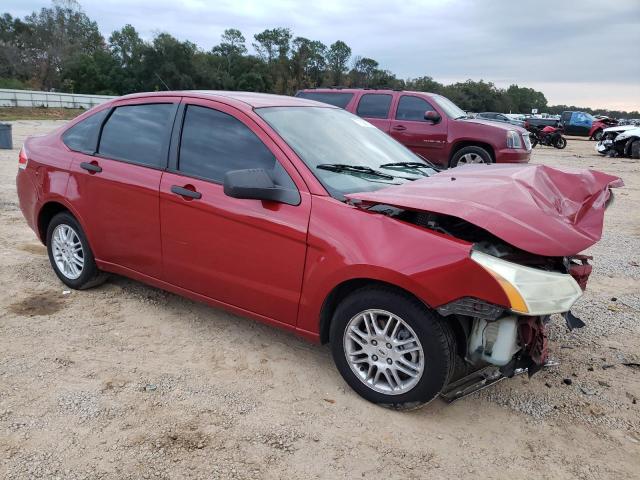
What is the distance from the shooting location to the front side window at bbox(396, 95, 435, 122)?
10.6 m

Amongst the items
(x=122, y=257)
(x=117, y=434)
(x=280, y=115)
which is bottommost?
(x=117, y=434)

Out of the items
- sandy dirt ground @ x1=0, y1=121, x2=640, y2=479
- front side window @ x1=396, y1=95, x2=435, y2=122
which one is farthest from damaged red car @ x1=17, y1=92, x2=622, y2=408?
front side window @ x1=396, y1=95, x2=435, y2=122

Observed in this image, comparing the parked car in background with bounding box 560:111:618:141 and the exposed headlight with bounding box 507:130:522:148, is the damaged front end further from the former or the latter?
the parked car in background with bounding box 560:111:618:141

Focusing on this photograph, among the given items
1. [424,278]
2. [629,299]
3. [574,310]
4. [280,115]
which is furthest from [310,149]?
[629,299]

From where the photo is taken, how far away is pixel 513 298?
2.62m

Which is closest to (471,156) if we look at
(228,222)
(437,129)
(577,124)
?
(437,129)

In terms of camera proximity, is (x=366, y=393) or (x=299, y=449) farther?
(x=366, y=393)

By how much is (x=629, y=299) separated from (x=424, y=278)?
3187mm

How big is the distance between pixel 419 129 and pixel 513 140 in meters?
1.83

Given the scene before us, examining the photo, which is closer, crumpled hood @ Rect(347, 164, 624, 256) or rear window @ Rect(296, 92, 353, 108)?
crumpled hood @ Rect(347, 164, 624, 256)

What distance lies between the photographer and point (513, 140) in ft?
34.6

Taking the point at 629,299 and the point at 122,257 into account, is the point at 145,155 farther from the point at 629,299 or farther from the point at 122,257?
the point at 629,299

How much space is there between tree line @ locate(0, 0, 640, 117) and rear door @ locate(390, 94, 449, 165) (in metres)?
31.8

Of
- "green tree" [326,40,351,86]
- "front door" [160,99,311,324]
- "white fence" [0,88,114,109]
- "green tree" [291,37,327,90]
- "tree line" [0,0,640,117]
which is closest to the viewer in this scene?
"front door" [160,99,311,324]
